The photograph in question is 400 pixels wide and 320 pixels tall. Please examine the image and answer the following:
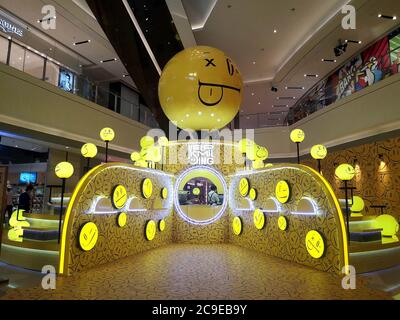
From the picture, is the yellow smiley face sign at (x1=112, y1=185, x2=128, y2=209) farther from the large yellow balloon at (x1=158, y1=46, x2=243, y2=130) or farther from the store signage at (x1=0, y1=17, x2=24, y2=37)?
the store signage at (x1=0, y1=17, x2=24, y2=37)

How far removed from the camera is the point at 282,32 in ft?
37.1

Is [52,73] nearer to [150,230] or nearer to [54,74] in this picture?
[54,74]

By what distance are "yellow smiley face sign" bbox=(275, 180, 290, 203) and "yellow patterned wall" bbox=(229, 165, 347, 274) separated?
2.5 inches

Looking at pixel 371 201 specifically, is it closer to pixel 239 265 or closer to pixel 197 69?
pixel 239 265

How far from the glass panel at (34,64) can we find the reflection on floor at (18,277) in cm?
574

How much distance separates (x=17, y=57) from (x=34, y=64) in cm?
51

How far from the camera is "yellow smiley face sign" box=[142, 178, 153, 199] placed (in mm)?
5359

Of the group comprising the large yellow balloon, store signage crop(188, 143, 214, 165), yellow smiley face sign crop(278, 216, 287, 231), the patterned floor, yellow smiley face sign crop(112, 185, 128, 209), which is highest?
the large yellow balloon

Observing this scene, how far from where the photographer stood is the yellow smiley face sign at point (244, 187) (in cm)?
575

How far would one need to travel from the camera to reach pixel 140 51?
728 cm

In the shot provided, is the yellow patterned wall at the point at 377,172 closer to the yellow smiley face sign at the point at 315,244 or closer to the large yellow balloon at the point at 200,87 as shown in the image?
the yellow smiley face sign at the point at 315,244

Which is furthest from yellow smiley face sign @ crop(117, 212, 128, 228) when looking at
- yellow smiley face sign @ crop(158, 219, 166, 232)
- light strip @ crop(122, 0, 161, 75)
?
light strip @ crop(122, 0, 161, 75)

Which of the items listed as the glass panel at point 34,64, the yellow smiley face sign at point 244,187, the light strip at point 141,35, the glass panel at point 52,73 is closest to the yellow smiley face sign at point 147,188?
the yellow smiley face sign at point 244,187
